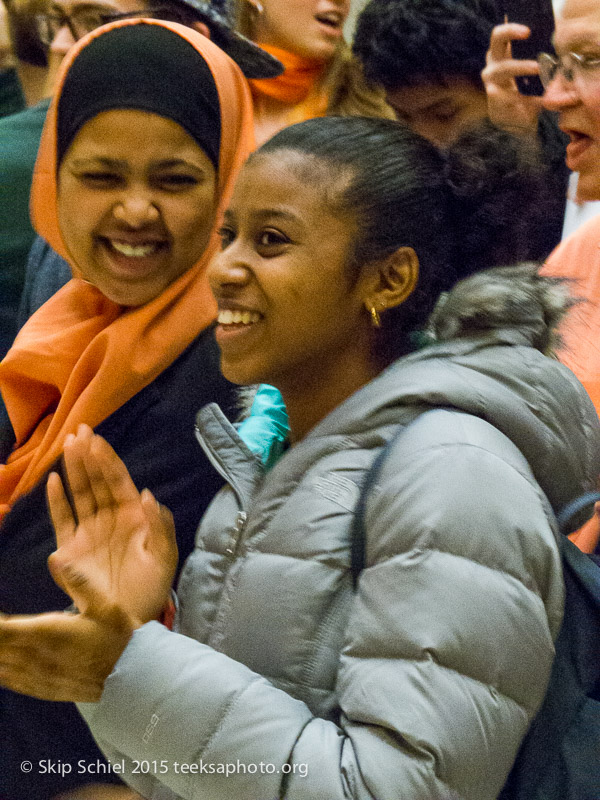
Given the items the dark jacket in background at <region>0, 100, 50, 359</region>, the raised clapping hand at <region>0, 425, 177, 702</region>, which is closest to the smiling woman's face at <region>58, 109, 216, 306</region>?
the dark jacket in background at <region>0, 100, 50, 359</region>

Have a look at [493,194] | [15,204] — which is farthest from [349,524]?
[15,204]

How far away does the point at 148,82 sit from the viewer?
3.39 ft

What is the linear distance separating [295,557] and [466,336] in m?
0.24

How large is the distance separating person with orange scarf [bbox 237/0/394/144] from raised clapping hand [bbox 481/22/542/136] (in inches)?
5.9

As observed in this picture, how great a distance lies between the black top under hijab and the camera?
1.03 meters

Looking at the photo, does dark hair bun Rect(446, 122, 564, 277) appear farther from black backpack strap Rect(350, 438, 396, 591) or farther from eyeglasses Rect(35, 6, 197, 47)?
eyeglasses Rect(35, 6, 197, 47)

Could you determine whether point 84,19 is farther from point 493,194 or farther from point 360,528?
point 360,528

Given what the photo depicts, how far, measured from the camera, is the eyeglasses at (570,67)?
3.15 ft

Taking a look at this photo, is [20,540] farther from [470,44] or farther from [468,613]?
[470,44]

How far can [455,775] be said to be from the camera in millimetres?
625

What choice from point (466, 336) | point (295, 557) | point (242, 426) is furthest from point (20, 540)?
point (466, 336)

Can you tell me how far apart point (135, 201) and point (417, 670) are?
653 mm

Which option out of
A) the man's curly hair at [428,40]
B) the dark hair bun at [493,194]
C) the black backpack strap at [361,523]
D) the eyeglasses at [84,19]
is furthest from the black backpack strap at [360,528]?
the eyeglasses at [84,19]

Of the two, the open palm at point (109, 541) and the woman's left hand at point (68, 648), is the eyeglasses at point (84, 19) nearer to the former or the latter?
the open palm at point (109, 541)
